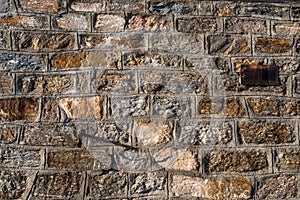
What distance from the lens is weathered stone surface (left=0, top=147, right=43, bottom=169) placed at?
2.70m

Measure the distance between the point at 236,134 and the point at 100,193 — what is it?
30.7 inches

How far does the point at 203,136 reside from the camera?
2873 mm

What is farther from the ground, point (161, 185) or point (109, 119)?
point (109, 119)

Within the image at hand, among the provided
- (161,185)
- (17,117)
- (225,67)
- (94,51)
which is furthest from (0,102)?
(225,67)

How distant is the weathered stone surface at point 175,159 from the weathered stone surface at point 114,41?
58 centimetres

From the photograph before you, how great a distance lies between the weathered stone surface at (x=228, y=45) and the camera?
9.82 ft

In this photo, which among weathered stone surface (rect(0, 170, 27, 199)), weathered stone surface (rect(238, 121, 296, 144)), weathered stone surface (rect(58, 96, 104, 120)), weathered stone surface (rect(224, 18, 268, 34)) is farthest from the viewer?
weathered stone surface (rect(224, 18, 268, 34))

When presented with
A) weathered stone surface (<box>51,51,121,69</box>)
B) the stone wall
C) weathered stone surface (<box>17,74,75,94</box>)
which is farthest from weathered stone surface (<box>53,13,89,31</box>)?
weathered stone surface (<box>17,74,75,94</box>)

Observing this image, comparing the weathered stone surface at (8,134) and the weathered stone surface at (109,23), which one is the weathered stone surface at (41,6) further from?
the weathered stone surface at (8,134)

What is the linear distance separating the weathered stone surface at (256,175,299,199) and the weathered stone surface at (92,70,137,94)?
2.78ft

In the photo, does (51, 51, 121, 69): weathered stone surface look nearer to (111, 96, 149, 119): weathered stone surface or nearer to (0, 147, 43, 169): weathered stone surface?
(111, 96, 149, 119): weathered stone surface

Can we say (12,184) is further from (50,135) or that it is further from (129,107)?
(129,107)

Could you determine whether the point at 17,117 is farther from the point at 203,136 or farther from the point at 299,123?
the point at 299,123

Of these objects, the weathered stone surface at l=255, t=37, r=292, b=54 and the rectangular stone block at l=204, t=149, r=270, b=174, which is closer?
the rectangular stone block at l=204, t=149, r=270, b=174
